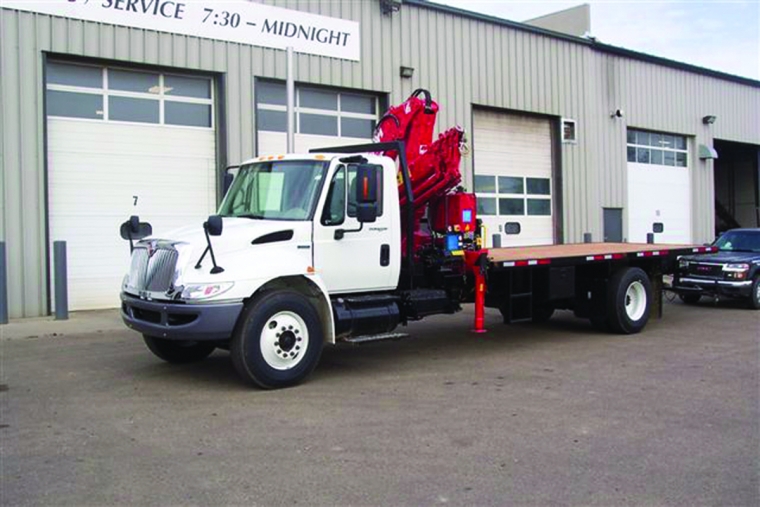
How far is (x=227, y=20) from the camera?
608 inches

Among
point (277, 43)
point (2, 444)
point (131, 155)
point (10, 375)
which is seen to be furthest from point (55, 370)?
point (277, 43)

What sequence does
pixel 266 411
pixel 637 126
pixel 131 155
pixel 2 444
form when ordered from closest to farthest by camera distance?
pixel 2 444, pixel 266 411, pixel 131 155, pixel 637 126

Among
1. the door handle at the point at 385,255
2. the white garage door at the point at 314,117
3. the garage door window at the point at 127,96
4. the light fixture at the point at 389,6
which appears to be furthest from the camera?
the light fixture at the point at 389,6

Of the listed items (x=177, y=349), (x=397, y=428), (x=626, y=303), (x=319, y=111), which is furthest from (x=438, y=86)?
(x=397, y=428)

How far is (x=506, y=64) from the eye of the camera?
2052 cm

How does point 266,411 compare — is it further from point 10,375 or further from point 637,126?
point 637,126

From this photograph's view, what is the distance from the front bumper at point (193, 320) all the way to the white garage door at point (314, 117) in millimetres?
9406

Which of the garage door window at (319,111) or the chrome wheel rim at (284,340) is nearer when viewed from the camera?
the chrome wheel rim at (284,340)

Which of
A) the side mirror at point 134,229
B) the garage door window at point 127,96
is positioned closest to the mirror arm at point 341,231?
the side mirror at point 134,229

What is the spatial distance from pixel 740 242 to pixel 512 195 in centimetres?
705

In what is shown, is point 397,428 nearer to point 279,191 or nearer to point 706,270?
point 279,191

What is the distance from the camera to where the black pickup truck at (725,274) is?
13859mm

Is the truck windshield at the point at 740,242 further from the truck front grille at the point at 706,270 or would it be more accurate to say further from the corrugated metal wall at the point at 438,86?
the corrugated metal wall at the point at 438,86

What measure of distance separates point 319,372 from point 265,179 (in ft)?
7.63
